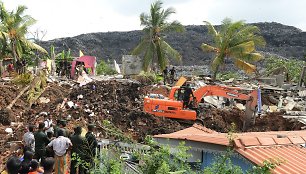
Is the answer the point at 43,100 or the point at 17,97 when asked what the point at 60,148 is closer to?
the point at 17,97

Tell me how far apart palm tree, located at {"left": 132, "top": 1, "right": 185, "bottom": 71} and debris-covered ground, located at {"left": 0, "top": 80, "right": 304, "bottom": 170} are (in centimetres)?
907

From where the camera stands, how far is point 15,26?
25.1 metres

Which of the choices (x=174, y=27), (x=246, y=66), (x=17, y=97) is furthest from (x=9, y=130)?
(x=174, y=27)

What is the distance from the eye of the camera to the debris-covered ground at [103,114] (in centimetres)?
1343

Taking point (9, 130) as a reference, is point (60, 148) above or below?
above

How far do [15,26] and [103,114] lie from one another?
12854 millimetres

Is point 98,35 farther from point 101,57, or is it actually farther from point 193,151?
point 193,151

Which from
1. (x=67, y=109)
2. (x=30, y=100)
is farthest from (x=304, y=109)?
(x=30, y=100)

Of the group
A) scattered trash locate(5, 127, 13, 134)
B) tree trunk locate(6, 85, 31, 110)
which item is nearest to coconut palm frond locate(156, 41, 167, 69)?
tree trunk locate(6, 85, 31, 110)

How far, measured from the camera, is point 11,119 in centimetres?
1346

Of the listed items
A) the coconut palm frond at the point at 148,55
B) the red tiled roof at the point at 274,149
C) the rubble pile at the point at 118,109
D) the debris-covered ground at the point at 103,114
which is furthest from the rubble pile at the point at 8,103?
the coconut palm frond at the point at 148,55

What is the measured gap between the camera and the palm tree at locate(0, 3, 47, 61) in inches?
970

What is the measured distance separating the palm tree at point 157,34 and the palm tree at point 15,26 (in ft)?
23.9

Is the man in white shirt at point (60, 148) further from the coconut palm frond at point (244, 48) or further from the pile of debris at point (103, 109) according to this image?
the coconut palm frond at point (244, 48)
